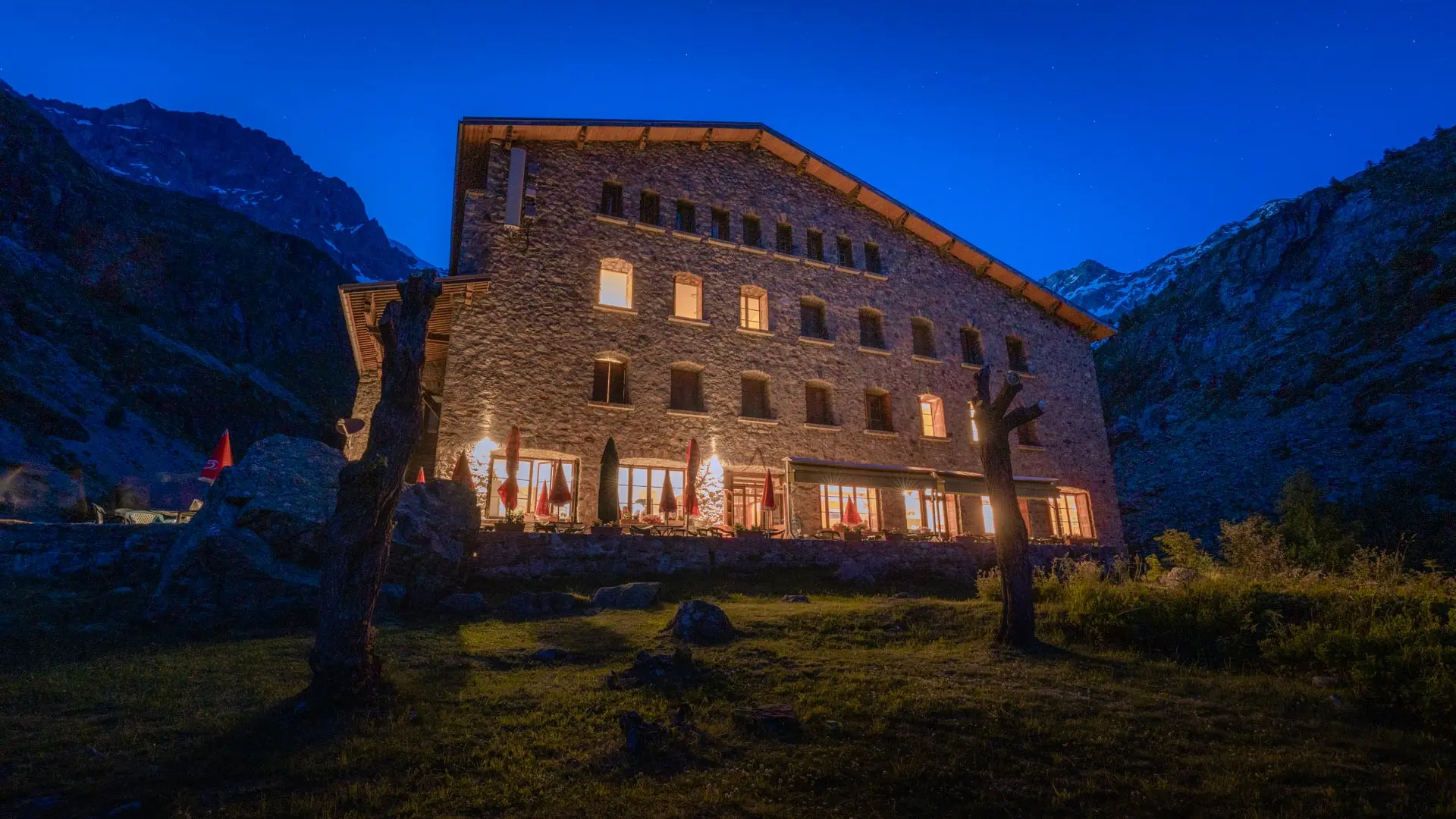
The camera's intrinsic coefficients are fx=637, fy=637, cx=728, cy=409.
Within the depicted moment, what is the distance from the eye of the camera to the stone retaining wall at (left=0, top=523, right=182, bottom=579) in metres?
9.53

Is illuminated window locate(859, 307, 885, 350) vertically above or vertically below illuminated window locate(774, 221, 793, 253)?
below

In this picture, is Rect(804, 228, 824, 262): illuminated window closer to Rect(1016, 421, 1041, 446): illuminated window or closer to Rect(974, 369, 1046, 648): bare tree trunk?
Rect(1016, 421, 1041, 446): illuminated window

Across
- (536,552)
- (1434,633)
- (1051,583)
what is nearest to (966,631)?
(1051,583)

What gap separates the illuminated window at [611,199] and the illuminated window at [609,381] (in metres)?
4.86

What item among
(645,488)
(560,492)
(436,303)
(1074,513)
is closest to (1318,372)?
(1074,513)

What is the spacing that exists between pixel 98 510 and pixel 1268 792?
21.9 m

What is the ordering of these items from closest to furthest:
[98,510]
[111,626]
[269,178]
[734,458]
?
1. [111,626]
2. [98,510]
3. [734,458]
4. [269,178]

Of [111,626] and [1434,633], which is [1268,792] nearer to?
[1434,633]

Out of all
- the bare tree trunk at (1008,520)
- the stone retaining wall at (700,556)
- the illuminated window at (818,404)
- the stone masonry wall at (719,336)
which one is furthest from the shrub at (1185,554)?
the illuminated window at (818,404)

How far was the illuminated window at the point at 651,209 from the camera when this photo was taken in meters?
19.9

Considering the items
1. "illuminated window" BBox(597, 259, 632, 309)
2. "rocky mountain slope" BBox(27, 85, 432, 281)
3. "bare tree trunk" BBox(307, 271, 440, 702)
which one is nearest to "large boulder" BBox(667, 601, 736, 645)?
"bare tree trunk" BBox(307, 271, 440, 702)

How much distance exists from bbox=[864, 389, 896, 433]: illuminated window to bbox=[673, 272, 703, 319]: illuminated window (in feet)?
20.2

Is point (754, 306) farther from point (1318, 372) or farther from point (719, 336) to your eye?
point (1318, 372)

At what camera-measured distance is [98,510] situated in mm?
15453
